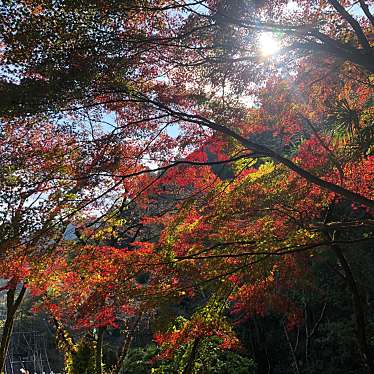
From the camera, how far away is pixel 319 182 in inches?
145

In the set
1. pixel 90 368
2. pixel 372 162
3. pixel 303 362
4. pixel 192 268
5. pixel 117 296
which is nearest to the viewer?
pixel 117 296

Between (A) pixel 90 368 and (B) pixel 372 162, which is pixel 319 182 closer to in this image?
(B) pixel 372 162

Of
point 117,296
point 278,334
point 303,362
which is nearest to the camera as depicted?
point 117,296

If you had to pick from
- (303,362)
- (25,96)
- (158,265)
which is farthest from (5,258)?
(303,362)

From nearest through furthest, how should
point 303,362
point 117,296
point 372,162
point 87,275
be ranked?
1. point 117,296
2. point 87,275
3. point 372,162
4. point 303,362

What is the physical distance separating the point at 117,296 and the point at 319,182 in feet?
9.18

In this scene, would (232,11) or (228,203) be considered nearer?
(232,11)

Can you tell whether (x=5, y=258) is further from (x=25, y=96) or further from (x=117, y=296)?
(x=25, y=96)

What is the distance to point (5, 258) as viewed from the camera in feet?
16.1

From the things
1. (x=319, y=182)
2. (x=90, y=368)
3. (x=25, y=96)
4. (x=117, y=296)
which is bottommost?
(x=90, y=368)

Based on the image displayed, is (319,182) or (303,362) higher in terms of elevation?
(319,182)

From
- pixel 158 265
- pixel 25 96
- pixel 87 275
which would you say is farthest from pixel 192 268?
pixel 25 96

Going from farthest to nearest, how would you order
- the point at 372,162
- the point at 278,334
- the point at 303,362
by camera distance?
1. the point at 278,334
2. the point at 303,362
3. the point at 372,162

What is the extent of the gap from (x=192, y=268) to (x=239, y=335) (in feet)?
24.3
